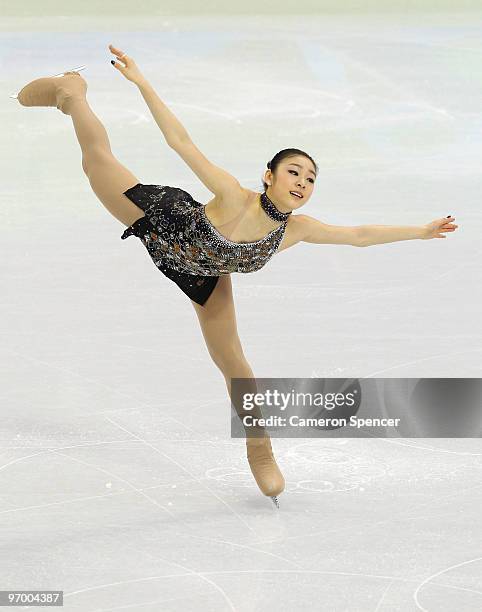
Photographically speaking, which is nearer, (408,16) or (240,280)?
(240,280)

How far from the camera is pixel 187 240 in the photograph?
11.5ft

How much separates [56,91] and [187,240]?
3.51ft

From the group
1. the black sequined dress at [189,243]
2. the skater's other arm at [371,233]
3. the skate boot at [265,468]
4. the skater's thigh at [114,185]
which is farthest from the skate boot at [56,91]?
the skate boot at [265,468]

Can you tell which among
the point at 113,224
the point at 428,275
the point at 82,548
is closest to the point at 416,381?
the point at 428,275

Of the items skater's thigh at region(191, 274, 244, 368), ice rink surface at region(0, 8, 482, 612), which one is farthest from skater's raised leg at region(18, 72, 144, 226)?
ice rink surface at region(0, 8, 482, 612)

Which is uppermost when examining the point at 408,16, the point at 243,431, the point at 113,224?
the point at 408,16

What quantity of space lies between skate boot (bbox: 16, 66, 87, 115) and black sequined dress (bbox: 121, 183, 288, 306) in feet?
1.91

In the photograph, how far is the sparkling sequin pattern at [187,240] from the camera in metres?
3.44

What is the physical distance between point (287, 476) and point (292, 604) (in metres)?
0.89

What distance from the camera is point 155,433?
4.04 meters

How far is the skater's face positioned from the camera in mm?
3350

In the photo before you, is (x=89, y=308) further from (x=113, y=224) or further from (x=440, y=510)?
(x=440, y=510)

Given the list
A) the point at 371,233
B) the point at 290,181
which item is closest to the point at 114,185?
the point at 290,181

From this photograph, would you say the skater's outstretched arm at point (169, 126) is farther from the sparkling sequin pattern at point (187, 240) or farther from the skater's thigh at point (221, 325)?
the skater's thigh at point (221, 325)
